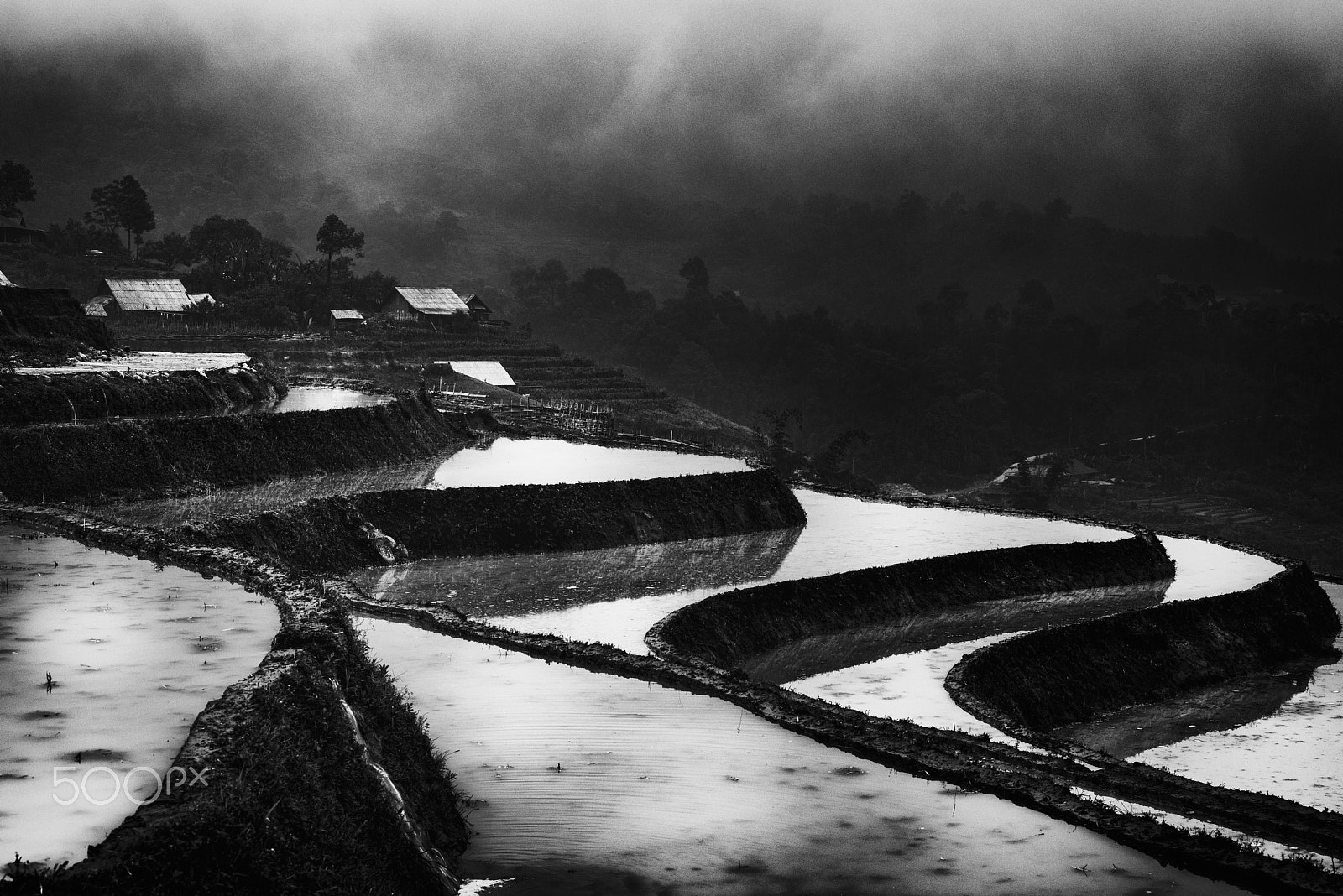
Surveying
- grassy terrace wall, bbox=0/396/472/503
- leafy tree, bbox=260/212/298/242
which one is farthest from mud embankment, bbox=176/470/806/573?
leafy tree, bbox=260/212/298/242

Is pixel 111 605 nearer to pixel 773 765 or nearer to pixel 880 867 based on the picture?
pixel 773 765

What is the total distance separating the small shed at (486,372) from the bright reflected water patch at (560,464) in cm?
1761

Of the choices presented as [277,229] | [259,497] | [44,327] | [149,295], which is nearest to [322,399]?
[44,327]

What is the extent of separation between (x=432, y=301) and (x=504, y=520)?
3934 centimetres

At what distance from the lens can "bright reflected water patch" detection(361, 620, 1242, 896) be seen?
328 inches

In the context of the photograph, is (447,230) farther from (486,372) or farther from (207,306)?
(486,372)

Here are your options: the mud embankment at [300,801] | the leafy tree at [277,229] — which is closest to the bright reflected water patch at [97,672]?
the mud embankment at [300,801]

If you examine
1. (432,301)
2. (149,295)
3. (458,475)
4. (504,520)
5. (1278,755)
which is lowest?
(1278,755)

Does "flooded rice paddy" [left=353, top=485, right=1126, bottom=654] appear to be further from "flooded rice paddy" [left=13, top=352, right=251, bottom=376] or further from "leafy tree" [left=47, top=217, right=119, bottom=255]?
"leafy tree" [left=47, top=217, right=119, bottom=255]

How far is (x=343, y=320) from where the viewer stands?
55.7 meters

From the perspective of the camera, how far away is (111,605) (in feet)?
37.7

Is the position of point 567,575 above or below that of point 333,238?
below

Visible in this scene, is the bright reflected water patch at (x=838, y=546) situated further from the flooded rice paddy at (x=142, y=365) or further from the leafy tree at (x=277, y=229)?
the leafy tree at (x=277, y=229)

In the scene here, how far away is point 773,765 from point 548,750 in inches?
69.4
